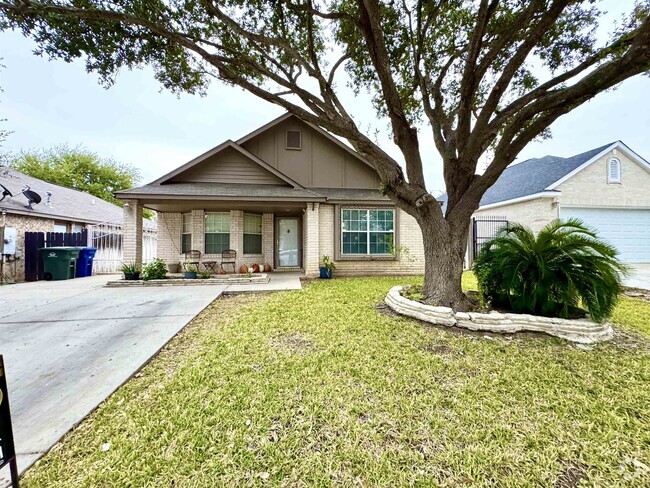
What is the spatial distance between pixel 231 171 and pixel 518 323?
9.88 metres

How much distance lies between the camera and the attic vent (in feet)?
36.6

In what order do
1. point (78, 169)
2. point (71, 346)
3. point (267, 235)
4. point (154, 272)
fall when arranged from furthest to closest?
point (78, 169)
point (267, 235)
point (154, 272)
point (71, 346)

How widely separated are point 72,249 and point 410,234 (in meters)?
13.4

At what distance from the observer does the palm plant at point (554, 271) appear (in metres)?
3.93

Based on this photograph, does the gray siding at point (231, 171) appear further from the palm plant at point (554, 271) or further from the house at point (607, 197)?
the house at point (607, 197)

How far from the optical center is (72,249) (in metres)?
10.1

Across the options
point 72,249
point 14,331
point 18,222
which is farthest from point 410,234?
point 18,222

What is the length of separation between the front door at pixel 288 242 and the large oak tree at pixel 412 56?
5481 millimetres

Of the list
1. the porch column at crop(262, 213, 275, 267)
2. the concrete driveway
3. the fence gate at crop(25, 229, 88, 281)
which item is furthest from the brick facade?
the fence gate at crop(25, 229, 88, 281)

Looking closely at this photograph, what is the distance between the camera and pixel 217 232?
→ 33.7 feet

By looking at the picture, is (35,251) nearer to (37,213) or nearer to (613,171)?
(37,213)

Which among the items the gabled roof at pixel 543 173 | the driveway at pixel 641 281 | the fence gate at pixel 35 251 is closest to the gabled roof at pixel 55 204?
the fence gate at pixel 35 251

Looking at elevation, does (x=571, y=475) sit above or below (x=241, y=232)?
below

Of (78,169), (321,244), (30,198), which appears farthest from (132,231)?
(78,169)
